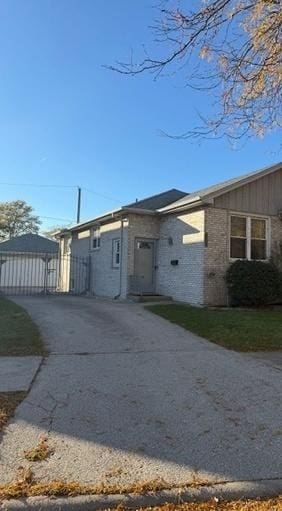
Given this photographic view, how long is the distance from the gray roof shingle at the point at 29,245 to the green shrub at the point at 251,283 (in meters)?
20.3

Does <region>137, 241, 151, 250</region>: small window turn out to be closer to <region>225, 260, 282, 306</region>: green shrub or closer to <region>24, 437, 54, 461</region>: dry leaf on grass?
<region>225, 260, 282, 306</region>: green shrub

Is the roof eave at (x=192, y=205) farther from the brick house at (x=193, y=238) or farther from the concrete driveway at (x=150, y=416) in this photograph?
the concrete driveway at (x=150, y=416)

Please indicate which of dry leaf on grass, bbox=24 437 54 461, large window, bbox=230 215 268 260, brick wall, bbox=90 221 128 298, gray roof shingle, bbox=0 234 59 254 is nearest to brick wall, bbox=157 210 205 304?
large window, bbox=230 215 268 260

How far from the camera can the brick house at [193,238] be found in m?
15.7

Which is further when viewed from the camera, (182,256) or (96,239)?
(96,239)

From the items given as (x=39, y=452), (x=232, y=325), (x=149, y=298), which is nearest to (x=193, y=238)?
(x=149, y=298)

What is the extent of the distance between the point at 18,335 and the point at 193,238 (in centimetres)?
794

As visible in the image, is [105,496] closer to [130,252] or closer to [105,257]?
[130,252]

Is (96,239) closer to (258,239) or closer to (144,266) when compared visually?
(144,266)

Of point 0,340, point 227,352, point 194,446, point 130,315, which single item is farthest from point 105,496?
point 130,315

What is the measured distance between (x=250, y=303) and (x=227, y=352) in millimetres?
6880

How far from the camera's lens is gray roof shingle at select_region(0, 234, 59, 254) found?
33.4m

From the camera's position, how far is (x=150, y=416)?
16.9ft

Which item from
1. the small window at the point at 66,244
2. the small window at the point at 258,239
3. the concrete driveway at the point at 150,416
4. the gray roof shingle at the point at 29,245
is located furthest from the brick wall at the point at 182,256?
the gray roof shingle at the point at 29,245
